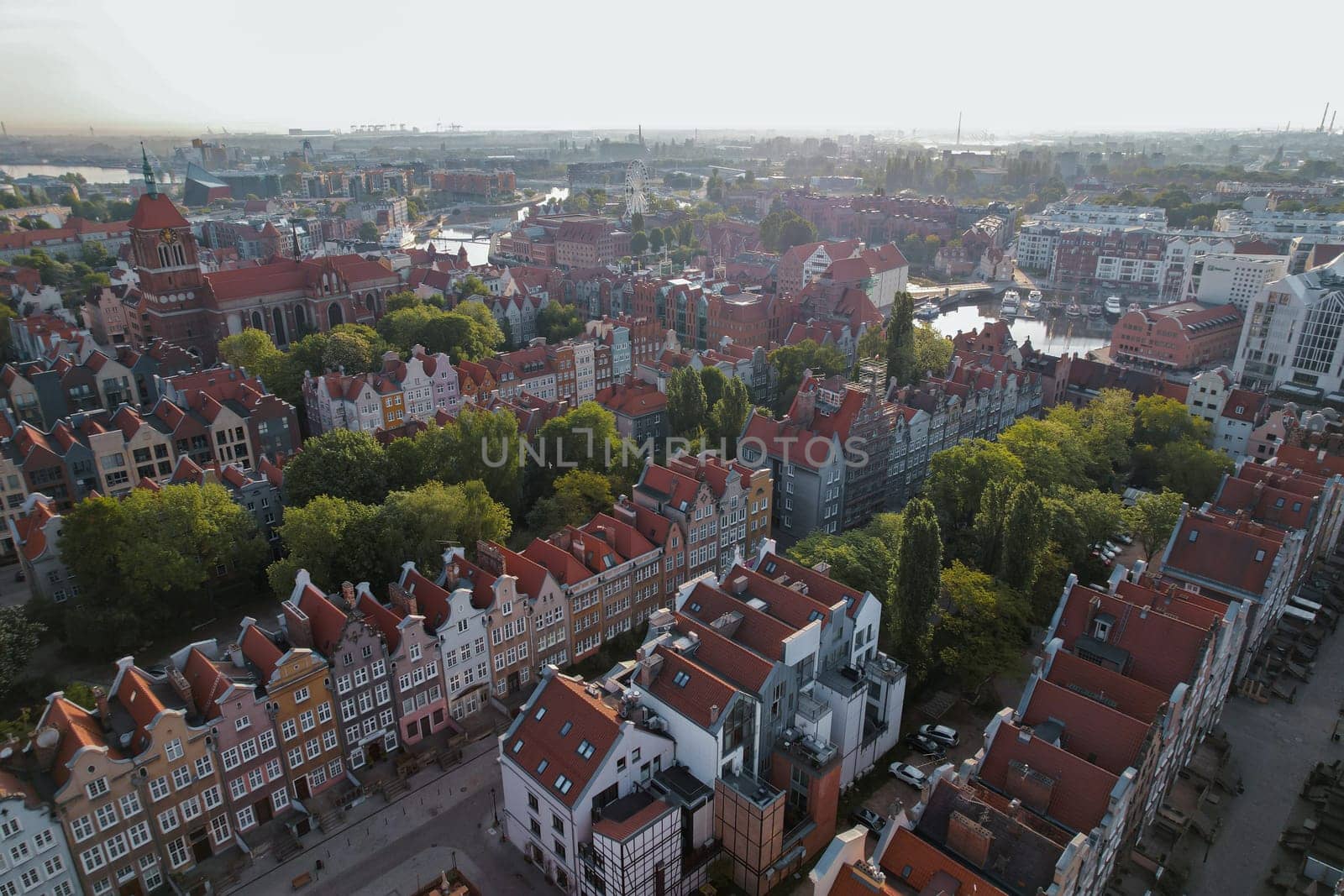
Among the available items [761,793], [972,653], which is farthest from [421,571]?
[972,653]

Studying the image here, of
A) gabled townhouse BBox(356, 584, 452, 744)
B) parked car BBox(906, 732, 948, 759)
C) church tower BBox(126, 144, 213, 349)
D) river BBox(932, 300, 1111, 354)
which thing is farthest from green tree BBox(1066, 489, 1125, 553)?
church tower BBox(126, 144, 213, 349)

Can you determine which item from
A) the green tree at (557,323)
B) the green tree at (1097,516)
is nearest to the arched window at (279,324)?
the green tree at (557,323)

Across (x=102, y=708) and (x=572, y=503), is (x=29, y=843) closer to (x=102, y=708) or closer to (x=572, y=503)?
(x=102, y=708)

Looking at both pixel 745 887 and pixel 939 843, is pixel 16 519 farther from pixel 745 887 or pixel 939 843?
pixel 939 843

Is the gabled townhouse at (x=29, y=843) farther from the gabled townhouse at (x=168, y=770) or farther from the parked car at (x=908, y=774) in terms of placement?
the parked car at (x=908, y=774)

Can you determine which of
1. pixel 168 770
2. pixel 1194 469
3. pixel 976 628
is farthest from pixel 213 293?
pixel 1194 469

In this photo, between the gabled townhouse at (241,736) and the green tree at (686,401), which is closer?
the gabled townhouse at (241,736)
